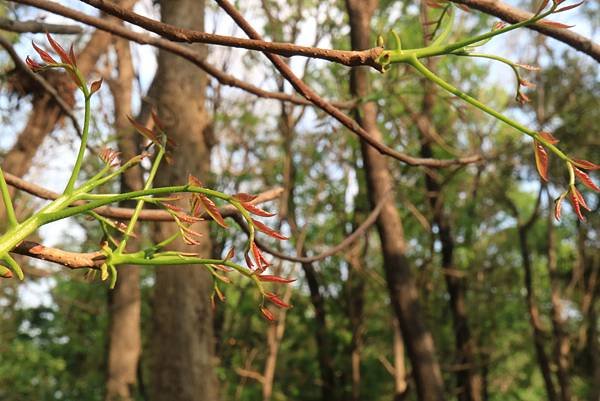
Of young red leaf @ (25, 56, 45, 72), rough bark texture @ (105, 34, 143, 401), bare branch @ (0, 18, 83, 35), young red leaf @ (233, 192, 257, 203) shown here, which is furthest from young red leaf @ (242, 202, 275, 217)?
rough bark texture @ (105, 34, 143, 401)

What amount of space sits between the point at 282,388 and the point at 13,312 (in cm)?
497

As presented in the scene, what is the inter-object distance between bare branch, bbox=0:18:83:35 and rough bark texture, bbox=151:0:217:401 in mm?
1415

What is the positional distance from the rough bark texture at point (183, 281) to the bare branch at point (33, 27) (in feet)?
4.64

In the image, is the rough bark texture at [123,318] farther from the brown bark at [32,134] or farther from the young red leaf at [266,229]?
the young red leaf at [266,229]

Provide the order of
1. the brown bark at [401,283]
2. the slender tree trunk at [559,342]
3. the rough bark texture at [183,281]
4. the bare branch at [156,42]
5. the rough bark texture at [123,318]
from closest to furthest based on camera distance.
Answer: the bare branch at [156,42], the rough bark texture at [183,281], the brown bark at [401,283], the rough bark texture at [123,318], the slender tree trunk at [559,342]

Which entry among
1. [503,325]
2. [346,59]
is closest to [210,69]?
[346,59]

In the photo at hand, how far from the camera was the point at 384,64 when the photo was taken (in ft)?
2.39

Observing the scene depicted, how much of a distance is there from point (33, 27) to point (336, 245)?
3.56m

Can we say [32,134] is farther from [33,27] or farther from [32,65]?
[32,65]

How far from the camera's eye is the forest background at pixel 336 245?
4.32m

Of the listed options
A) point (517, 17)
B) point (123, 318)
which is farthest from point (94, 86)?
point (123, 318)

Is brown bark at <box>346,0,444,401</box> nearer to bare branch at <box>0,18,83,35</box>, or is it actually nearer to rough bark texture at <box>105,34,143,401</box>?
bare branch at <box>0,18,83,35</box>

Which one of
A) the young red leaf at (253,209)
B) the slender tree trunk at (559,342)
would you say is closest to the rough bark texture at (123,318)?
the slender tree trunk at (559,342)

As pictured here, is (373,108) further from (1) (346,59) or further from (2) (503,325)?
(2) (503,325)
